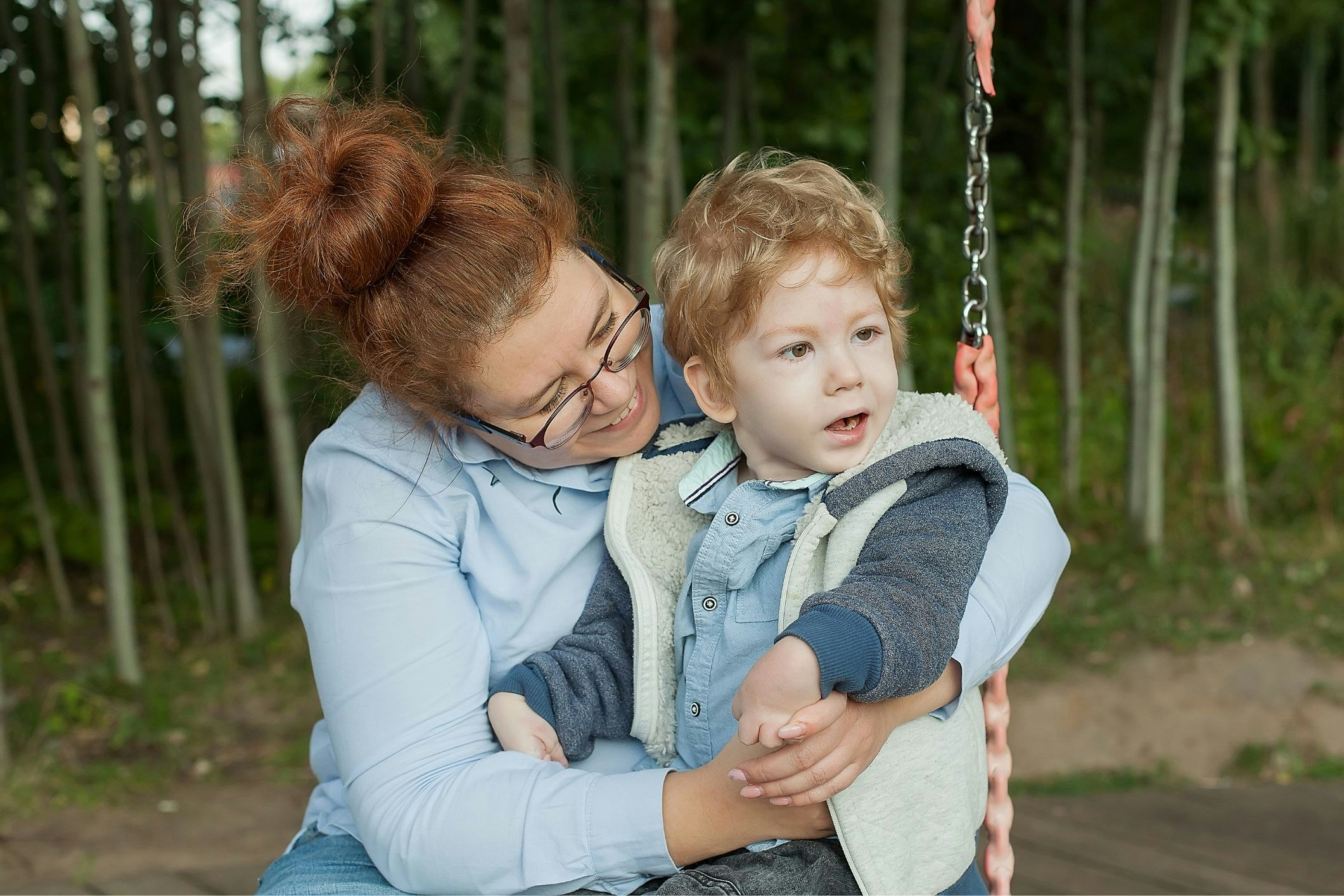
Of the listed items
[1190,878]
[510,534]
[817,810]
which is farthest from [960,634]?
[1190,878]

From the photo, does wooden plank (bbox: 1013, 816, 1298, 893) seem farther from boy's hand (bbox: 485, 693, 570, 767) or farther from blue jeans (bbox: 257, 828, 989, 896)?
boy's hand (bbox: 485, 693, 570, 767)

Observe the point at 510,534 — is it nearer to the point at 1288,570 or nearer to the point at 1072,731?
the point at 1072,731

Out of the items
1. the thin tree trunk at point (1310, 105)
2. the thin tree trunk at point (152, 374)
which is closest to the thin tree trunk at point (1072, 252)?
the thin tree trunk at point (152, 374)

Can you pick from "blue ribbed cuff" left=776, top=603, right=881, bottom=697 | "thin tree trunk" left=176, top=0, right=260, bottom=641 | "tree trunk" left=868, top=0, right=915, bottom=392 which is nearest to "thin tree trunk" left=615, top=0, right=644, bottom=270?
"tree trunk" left=868, top=0, right=915, bottom=392

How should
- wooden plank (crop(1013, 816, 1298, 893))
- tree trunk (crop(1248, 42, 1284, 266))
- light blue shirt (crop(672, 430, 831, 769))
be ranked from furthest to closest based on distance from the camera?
tree trunk (crop(1248, 42, 1284, 266)) → wooden plank (crop(1013, 816, 1298, 893)) → light blue shirt (crop(672, 430, 831, 769))

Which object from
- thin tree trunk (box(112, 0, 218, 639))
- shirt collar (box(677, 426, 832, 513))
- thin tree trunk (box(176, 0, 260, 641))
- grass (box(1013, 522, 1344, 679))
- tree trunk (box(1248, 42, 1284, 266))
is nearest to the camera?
shirt collar (box(677, 426, 832, 513))

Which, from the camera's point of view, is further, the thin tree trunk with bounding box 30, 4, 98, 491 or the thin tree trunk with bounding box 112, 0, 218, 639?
the thin tree trunk with bounding box 30, 4, 98, 491

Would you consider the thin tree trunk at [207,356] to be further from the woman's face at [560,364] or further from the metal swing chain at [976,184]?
the metal swing chain at [976,184]

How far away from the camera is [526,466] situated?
1837 millimetres

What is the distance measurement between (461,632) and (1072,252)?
408 centimetres

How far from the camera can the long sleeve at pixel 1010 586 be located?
1638 mm

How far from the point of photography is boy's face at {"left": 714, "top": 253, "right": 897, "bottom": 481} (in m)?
1.65

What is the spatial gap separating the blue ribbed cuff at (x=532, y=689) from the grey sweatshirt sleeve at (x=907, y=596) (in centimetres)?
45

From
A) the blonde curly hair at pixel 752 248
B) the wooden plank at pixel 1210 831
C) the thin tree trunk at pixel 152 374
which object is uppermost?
the blonde curly hair at pixel 752 248
